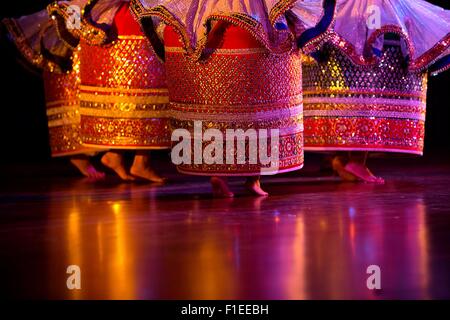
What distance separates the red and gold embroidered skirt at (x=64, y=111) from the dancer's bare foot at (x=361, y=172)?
5.01 feet

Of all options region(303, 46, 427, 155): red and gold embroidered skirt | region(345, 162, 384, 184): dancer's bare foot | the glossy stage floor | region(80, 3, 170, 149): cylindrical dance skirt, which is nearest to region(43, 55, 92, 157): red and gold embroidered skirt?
region(80, 3, 170, 149): cylindrical dance skirt

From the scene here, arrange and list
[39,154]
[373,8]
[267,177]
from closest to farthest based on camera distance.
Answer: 1. [373,8]
2. [267,177]
3. [39,154]

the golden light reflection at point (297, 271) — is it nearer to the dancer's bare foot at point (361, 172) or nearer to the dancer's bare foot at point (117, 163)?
the dancer's bare foot at point (361, 172)

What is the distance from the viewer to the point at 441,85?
7.52 m

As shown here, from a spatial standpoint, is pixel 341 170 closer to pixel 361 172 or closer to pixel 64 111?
pixel 361 172

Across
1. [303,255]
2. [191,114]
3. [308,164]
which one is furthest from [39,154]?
[303,255]

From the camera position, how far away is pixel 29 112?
24.6ft

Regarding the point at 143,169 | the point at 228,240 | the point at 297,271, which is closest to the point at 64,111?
the point at 143,169

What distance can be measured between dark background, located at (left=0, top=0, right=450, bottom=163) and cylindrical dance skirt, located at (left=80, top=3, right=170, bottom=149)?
1.62 meters

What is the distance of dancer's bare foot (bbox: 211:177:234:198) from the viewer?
488cm

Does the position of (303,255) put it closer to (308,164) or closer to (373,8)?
(373,8)

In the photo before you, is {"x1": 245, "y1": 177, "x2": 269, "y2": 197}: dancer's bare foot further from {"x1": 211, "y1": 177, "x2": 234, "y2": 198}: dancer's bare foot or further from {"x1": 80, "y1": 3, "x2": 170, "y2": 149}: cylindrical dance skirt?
{"x1": 80, "y1": 3, "x2": 170, "y2": 149}: cylindrical dance skirt

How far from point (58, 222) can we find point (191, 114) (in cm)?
86

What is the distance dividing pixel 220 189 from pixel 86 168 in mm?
1490
